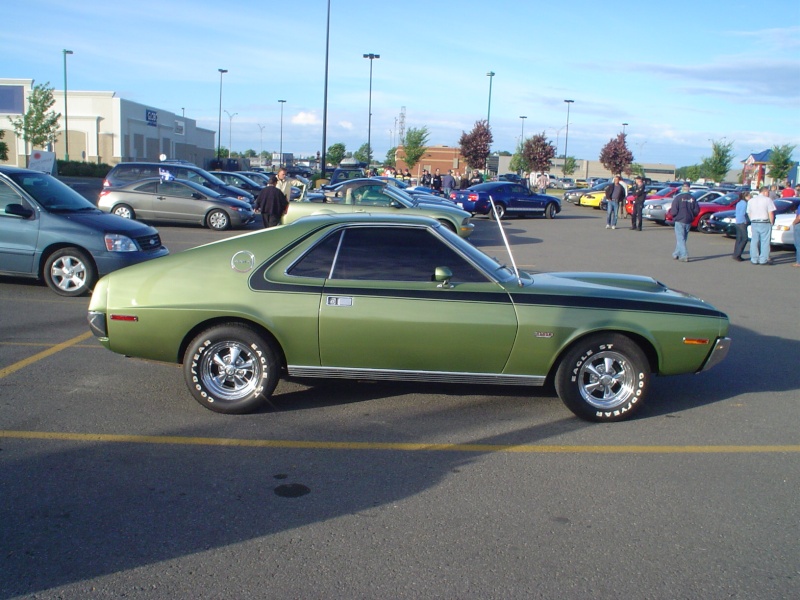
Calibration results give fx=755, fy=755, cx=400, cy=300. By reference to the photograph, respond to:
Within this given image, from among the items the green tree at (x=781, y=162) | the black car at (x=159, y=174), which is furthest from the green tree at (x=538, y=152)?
the black car at (x=159, y=174)

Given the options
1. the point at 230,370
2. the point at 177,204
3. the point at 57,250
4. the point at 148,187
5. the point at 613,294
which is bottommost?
the point at 230,370

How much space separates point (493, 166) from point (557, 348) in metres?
85.8

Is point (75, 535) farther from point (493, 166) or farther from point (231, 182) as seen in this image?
point (493, 166)

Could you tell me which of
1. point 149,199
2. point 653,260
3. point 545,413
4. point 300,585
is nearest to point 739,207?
point 653,260

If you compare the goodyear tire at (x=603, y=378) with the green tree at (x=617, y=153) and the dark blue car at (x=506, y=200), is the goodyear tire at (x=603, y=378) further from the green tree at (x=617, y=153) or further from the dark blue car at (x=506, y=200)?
the green tree at (x=617, y=153)

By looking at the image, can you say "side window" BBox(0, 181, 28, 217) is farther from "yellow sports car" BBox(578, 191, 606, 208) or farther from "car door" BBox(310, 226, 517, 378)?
"yellow sports car" BBox(578, 191, 606, 208)

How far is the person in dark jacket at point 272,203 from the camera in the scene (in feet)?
50.8

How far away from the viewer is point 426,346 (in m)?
5.65

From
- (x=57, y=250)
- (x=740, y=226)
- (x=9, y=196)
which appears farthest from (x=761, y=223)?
(x=9, y=196)

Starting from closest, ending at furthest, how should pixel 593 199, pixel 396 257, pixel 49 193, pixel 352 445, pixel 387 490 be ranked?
pixel 387 490, pixel 352 445, pixel 396 257, pixel 49 193, pixel 593 199

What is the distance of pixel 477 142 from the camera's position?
192 ft

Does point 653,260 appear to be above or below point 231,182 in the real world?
below

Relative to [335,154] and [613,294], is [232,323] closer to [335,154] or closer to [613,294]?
[613,294]

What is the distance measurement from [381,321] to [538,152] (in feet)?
193
